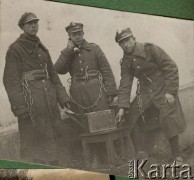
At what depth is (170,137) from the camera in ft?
4.75

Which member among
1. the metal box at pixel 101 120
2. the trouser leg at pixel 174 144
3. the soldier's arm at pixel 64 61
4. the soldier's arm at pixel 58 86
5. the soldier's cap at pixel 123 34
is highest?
the soldier's cap at pixel 123 34

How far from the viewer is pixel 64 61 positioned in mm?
1475

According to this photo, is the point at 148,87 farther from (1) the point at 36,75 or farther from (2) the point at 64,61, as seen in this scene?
(1) the point at 36,75

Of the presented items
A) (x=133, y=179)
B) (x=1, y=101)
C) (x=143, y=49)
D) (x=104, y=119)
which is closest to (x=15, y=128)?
(x=1, y=101)

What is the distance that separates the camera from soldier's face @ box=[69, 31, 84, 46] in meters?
1.49

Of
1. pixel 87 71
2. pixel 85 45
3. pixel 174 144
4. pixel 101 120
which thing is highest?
pixel 85 45

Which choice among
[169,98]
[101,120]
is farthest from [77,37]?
[169,98]

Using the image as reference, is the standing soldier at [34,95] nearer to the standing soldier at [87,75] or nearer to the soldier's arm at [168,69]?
the standing soldier at [87,75]

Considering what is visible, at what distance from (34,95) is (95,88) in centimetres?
27

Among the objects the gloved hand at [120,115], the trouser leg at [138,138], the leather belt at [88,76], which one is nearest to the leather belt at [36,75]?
the leather belt at [88,76]

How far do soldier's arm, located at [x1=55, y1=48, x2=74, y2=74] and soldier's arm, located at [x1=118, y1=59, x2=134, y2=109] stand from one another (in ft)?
0.79

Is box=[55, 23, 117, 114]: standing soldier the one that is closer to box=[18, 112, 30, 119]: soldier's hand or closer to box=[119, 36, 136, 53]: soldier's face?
box=[119, 36, 136, 53]: soldier's face

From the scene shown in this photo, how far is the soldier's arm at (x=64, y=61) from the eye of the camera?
4.83 feet

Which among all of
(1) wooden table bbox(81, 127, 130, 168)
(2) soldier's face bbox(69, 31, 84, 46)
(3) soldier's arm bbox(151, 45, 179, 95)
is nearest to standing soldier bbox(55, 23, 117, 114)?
(2) soldier's face bbox(69, 31, 84, 46)
